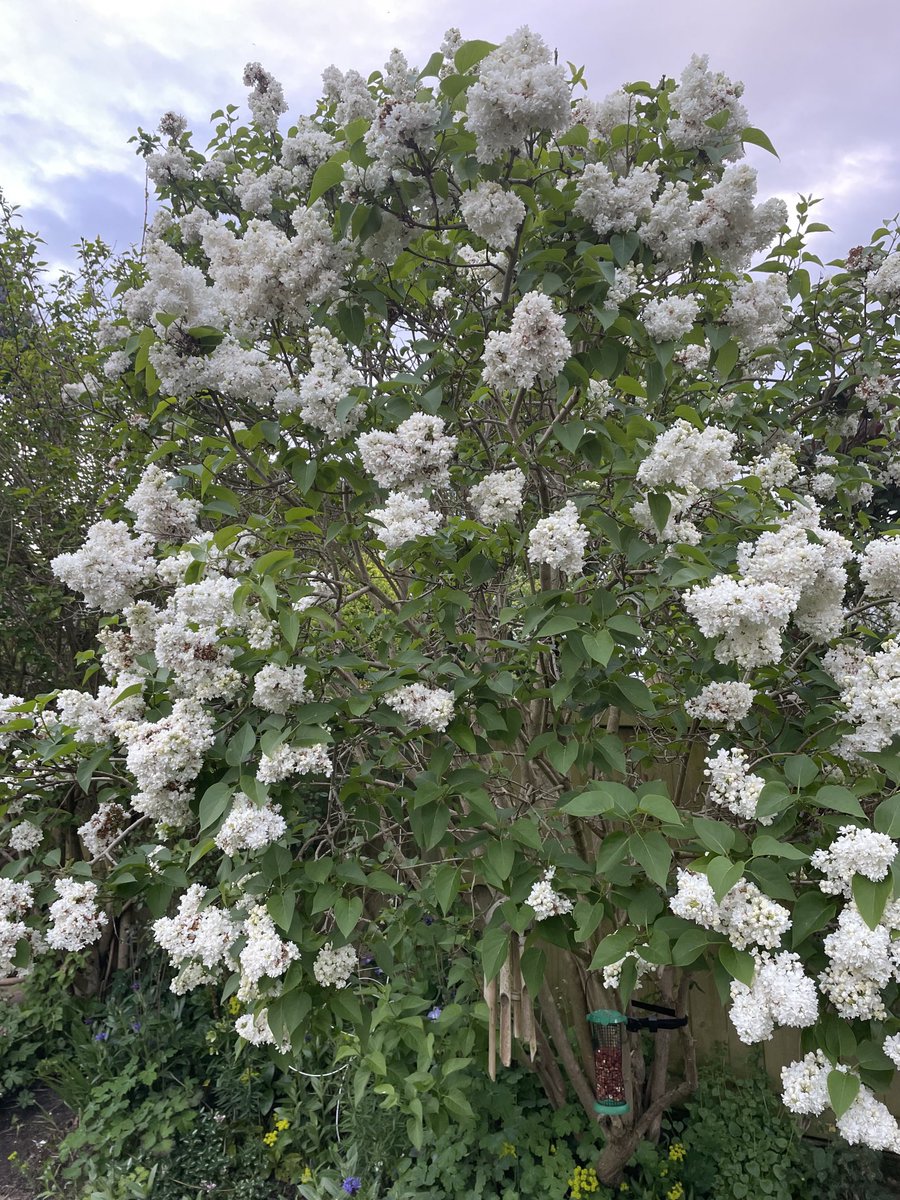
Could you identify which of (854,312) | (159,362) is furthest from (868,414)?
(159,362)

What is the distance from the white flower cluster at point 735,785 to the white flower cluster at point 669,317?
1.03 m

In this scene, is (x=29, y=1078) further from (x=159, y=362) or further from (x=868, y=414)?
(x=868, y=414)

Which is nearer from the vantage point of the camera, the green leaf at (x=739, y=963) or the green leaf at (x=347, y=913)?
the green leaf at (x=739, y=963)

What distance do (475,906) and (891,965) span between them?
1.80 metres

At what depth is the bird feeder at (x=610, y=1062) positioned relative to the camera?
7.58 feet

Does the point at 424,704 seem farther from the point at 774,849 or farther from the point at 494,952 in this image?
the point at 774,849

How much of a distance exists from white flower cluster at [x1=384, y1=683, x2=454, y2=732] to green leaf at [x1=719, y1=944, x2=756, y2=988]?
709mm

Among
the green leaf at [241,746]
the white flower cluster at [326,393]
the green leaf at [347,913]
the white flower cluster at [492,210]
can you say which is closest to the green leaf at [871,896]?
the green leaf at [347,913]

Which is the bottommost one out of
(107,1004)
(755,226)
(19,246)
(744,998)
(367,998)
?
(107,1004)

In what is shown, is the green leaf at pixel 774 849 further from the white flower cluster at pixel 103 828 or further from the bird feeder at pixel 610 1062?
the white flower cluster at pixel 103 828

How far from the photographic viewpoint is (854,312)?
2.96 meters

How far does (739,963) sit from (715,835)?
219 mm

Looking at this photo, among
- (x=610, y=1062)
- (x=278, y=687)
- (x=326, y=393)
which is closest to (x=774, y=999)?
(x=278, y=687)

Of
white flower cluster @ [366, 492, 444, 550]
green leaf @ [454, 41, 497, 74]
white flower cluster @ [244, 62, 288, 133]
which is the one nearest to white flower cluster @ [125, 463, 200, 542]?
white flower cluster @ [366, 492, 444, 550]
